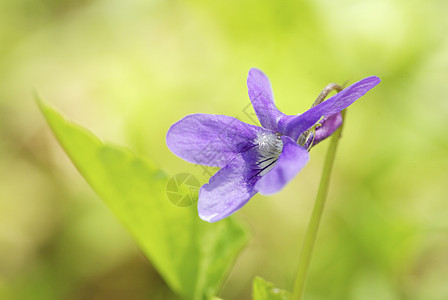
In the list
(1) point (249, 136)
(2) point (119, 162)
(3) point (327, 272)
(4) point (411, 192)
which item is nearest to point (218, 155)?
(1) point (249, 136)

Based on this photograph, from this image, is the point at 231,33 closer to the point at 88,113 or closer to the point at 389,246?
the point at 88,113

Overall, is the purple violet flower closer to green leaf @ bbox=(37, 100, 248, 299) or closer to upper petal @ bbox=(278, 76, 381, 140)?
upper petal @ bbox=(278, 76, 381, 140)

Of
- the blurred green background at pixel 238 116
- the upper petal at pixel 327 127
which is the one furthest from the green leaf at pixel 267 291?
the blurred green background at pixel 238 116

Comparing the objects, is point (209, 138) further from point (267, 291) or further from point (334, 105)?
point (267, 291)

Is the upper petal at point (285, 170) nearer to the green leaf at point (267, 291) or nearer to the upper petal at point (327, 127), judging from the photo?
the upper petal at point (327, 127)

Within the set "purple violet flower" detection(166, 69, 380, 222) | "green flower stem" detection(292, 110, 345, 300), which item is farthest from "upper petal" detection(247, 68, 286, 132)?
"green flower stem" detection(292, 110, 345, 300)
